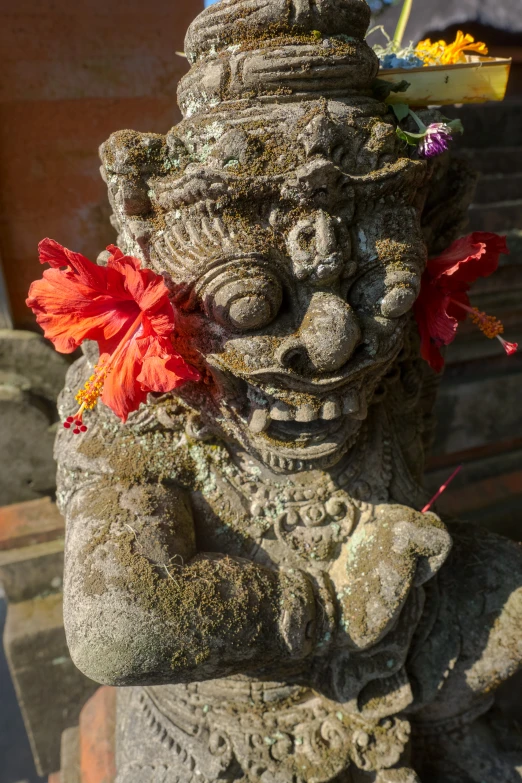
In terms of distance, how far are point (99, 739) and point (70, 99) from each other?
72.8 inches

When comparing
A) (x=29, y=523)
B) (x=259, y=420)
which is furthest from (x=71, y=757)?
(x=259, y=420)

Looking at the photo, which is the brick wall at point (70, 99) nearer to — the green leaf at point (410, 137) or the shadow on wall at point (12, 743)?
the green leaf at point (410, 137)

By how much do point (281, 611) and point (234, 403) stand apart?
38 cm

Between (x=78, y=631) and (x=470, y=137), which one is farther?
(x=470, y=137)

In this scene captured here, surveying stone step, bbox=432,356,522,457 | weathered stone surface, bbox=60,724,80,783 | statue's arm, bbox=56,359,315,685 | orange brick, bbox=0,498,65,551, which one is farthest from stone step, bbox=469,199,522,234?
weathered stone surface, bbox=60,724,80,783

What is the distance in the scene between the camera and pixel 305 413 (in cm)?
91

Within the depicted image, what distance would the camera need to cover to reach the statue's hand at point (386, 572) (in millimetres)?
1022

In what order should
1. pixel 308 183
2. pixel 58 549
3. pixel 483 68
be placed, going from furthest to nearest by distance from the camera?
pixel 58 549, pixel 483 68, pixel 308 183

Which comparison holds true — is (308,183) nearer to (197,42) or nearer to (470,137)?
(197,42)

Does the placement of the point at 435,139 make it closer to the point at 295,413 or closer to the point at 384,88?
the point at 384,88

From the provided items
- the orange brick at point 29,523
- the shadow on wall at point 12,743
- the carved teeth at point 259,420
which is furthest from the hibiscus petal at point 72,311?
the shadow on wall at point 12,743

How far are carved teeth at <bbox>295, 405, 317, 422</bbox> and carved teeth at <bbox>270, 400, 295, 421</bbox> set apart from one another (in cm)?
1

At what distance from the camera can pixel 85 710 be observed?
5.84ft

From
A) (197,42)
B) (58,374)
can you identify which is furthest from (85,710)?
(197,42)
